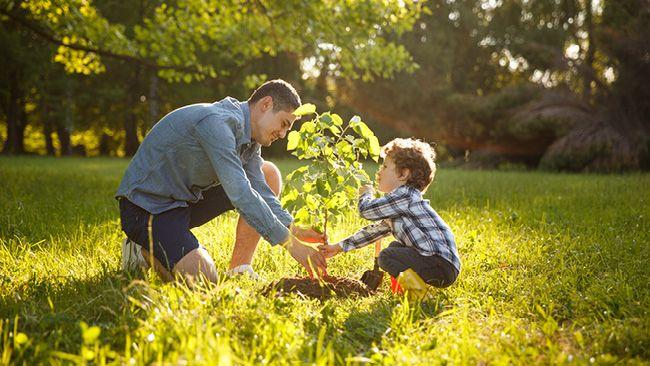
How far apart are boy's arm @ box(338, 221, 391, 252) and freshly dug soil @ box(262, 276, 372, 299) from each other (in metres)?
0.24

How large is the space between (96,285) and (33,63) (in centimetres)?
2203

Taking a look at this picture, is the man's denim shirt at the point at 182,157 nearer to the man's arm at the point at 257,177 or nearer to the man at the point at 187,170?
the man at the point at 187,170

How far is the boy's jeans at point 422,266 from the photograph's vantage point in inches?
138

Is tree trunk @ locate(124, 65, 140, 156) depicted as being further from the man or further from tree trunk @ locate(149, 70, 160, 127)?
the man

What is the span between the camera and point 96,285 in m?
3.46

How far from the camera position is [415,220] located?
141 inches

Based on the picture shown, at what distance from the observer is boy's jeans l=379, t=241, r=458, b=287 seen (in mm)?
3514

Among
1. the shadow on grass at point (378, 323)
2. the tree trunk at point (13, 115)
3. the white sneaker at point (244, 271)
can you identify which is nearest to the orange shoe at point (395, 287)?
the shadow on grass at point (378, 323)

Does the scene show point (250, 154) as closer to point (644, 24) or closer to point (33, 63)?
point (644, 24)

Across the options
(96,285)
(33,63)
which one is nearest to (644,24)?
(96,285)

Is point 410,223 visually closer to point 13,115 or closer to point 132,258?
point 132,258


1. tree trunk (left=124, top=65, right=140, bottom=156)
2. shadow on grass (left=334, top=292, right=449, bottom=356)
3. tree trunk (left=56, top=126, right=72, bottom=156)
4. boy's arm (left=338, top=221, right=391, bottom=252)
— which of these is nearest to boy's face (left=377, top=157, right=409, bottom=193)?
boy's arm (left=338, top=221, right=391, bottom=252)

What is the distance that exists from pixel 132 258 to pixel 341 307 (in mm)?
1639

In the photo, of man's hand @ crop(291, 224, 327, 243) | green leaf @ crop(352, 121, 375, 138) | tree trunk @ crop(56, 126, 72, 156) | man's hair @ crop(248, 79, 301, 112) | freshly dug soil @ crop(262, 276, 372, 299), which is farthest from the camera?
tree trunk @ crop(56, 126, 72, 156)
